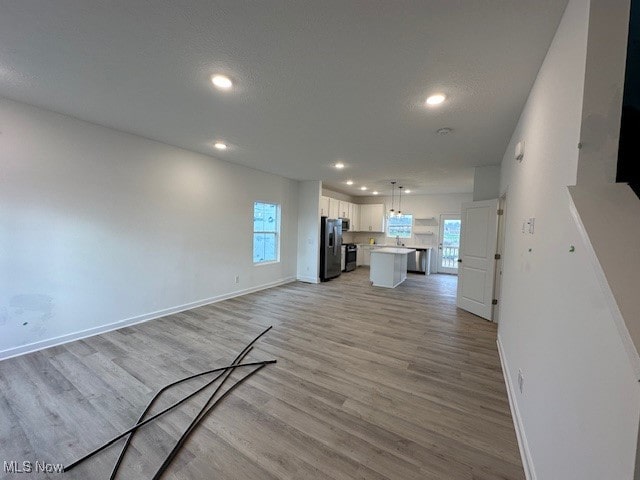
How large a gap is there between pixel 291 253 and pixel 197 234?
8.83 ft

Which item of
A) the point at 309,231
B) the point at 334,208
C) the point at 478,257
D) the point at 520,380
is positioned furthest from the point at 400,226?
the point at 520,380

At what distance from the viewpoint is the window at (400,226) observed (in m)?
8.82

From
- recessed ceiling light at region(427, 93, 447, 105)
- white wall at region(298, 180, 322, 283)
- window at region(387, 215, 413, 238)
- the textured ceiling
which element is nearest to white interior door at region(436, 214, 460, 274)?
window at region(387, 215, 413, 238)

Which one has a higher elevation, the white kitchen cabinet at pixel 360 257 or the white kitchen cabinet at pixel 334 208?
the white kitchen cabinet at pixel 334 208

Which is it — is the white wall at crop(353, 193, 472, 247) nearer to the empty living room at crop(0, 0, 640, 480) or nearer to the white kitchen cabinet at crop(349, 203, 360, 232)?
the white kitchen cabinet at crop(349, 203, 360, 232)

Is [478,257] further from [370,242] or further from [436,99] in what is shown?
[370,242]

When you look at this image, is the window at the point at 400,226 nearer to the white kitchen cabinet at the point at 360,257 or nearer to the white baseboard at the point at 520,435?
the white kitchen cabinet at the point at 360,257

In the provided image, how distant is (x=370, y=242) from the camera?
9.30 meters

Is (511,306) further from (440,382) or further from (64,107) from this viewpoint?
(64,107)

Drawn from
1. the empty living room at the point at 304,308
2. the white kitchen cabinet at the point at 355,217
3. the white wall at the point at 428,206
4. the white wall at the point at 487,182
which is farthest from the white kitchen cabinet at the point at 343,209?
the white wall at the point at 487,182

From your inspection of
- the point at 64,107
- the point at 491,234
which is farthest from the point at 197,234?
the point at 491,234

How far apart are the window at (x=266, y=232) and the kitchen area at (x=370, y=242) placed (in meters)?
1.22

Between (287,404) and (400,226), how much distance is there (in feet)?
25.8

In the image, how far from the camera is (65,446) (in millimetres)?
1608
